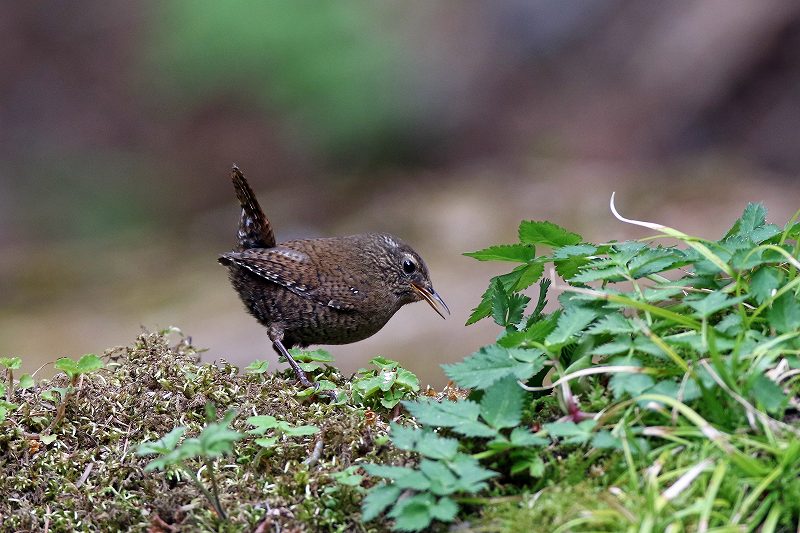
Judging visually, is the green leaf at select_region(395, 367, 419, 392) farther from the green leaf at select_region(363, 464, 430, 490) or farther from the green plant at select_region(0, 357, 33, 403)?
the green plant at select_region(0, 357, 33, 403)

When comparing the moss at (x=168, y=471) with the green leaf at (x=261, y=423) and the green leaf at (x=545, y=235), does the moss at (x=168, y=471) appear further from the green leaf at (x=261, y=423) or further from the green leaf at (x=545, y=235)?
the green leaf at (x=545, y=235)

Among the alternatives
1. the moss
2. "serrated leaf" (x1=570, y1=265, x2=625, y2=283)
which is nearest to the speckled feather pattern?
the moss

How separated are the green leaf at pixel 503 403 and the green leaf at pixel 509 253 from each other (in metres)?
0.57

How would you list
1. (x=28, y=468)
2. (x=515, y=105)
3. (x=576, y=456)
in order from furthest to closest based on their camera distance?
(x=515, y=105) < (x=28, y=468) < (x=576, y=456)

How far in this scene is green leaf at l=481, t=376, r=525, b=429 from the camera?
2.36 m

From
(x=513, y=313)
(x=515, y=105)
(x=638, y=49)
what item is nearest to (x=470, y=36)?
(x=515, y=105)

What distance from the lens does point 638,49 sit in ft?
39.1

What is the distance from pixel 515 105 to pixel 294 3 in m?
3.45

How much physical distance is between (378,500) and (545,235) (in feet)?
3.72

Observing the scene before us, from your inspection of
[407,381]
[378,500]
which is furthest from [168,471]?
[407,381]

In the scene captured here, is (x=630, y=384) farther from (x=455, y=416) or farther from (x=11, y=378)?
(x=11, y=378)

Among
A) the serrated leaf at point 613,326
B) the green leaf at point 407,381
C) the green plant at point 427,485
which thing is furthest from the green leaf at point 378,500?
the green leaf at point 407,381

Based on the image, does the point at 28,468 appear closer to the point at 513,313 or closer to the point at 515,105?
the point at 513,313

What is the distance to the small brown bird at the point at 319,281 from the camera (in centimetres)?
471
